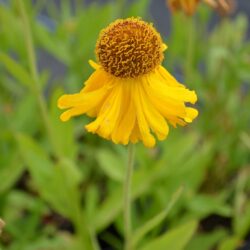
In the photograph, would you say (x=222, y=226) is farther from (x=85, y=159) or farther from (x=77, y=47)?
(x=77, y=47)

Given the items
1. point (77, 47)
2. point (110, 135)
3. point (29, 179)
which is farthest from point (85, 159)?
point (110, 135)

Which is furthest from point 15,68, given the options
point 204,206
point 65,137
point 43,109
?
point 204,206

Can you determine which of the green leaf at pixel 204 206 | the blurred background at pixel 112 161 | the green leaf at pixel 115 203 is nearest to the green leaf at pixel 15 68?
the blurred background at pixel 112 161

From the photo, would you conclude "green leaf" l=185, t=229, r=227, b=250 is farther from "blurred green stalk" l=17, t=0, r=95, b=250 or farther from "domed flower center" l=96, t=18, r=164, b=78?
"domed flower center" l=96, t=18, r=164, b=78

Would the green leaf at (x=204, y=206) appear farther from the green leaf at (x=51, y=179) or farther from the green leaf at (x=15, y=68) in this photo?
the green leaf at (x=15, y=68)

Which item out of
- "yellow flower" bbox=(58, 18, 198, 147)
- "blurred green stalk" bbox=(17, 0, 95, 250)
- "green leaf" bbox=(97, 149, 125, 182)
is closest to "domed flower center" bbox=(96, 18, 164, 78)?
"yellow flower" bbox=(58, 18, 198, 147)

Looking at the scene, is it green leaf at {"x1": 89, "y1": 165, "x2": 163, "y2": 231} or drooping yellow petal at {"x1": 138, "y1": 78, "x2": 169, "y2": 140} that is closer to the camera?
drooping yellow petal at {"x1": 138, "y1": 78, "x2": 169, "y2": 140}

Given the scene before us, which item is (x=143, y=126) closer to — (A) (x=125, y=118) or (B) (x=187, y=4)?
(A) (x=125, y=118)
